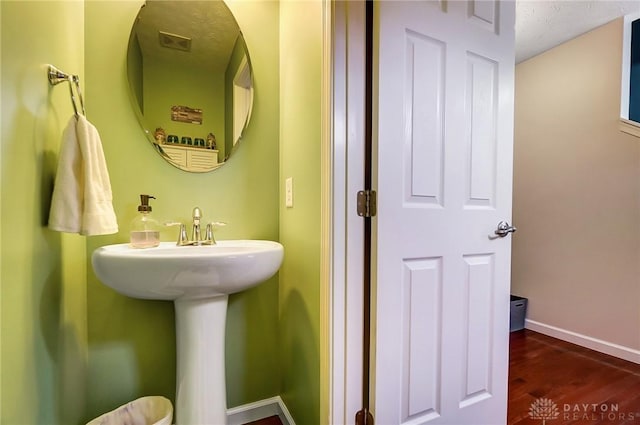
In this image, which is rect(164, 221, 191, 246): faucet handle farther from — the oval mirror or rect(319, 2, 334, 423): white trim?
rect(319, 2, 334, 423): white trim

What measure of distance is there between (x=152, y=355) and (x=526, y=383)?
1.92 meters

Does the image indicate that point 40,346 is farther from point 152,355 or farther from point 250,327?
point 250,327

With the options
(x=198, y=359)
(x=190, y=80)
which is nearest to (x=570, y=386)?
(x=198, y=359)

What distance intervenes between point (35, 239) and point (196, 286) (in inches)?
16.2

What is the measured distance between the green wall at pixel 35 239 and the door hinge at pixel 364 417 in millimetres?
890

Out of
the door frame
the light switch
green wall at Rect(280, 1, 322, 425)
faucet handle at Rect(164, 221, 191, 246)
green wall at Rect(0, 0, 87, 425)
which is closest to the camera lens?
green wall at Rect(0, 0, 87, 425)

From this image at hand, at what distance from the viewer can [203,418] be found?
1.04 metres

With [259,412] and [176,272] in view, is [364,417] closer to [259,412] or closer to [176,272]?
[259,412]

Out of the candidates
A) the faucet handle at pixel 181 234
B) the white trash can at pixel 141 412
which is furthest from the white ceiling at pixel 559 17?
the white trash can at pixel 141 412

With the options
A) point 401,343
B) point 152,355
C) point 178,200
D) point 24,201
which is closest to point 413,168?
point 401,343

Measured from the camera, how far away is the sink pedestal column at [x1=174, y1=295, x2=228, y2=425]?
1018mm

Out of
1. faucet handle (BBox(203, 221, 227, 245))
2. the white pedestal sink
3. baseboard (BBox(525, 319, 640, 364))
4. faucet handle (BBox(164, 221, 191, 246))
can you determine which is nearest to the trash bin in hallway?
baseboard (BBox(525, 319, 640, 364))

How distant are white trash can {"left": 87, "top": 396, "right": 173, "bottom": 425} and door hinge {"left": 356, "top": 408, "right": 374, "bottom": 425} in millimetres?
658

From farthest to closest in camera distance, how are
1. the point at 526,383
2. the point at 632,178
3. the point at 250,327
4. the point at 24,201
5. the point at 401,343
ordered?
1. the point at 632,178
2. the point at 526,383
3. the point at 250,327
4. the point at 401,343
5. the point at 24,201
